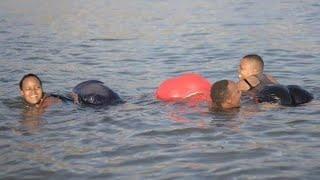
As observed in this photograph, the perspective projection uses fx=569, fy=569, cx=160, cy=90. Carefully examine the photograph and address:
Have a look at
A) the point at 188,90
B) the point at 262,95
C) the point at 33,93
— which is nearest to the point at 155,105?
the point at 188,90

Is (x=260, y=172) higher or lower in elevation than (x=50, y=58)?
lower

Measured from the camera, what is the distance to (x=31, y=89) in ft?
29.2

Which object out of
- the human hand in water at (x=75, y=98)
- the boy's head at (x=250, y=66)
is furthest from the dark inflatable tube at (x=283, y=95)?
the human hand in water at (x=75, y=98)

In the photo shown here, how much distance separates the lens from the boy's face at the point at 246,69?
366 inches

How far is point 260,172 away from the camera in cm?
591

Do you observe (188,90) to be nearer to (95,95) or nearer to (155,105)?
(155,105)

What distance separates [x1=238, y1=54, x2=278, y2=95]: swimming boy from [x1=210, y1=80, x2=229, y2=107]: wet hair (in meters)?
0.85

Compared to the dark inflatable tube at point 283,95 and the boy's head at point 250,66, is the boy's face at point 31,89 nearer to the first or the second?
the boy's head at point 250,66

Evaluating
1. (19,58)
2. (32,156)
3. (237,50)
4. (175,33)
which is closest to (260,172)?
(32,156)

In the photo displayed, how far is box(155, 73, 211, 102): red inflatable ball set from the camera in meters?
8.79

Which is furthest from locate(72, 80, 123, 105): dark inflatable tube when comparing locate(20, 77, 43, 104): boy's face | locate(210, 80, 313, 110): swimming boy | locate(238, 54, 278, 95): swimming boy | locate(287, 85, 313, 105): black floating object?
locate(287, 85, 313, 105): black floating object

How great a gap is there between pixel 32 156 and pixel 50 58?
26.4 feet

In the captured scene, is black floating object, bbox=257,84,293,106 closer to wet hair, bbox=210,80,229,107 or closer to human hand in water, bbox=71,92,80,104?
wet hair, bbox=210,80,229,107

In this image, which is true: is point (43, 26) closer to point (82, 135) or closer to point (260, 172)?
point (82, 135)
